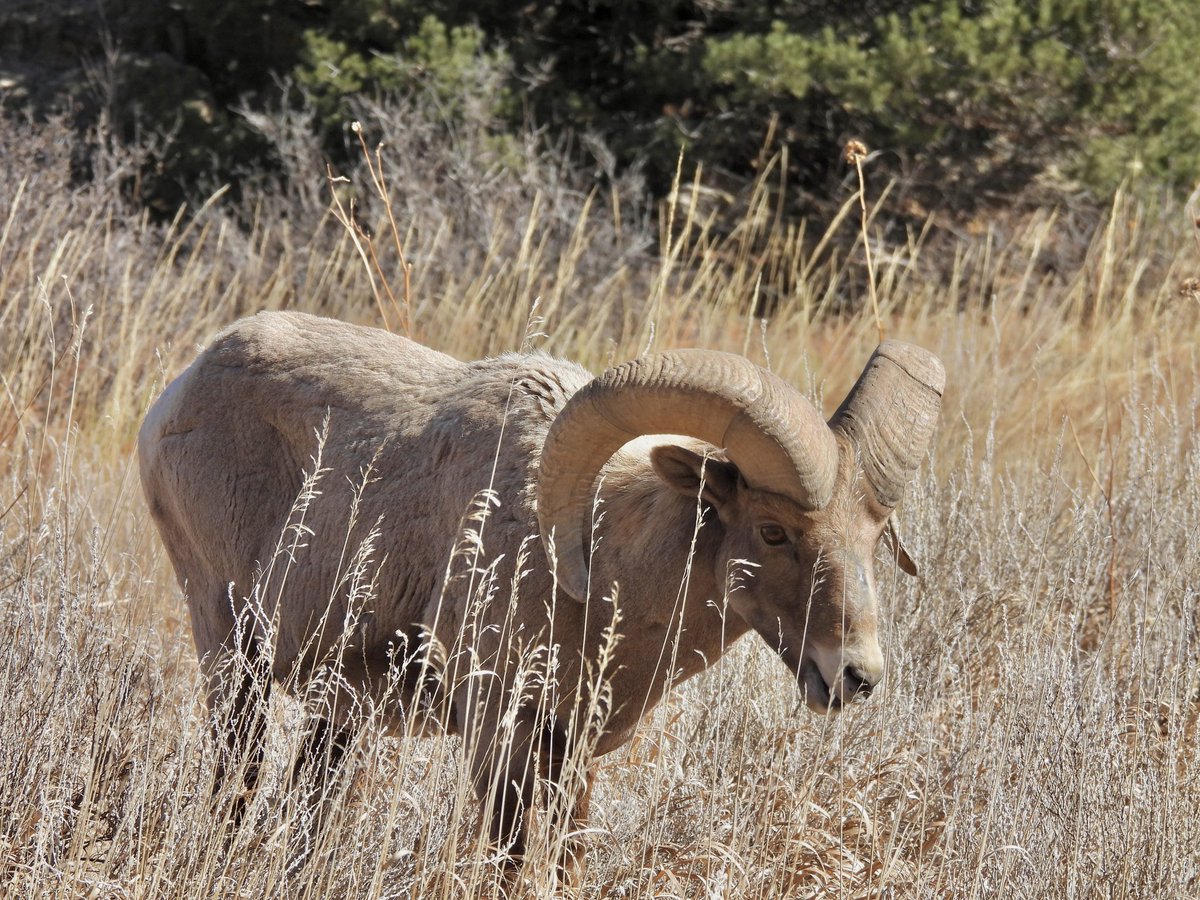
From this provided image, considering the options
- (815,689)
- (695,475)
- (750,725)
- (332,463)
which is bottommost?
(750,725)

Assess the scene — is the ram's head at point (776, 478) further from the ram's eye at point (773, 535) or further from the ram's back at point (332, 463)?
the ram's back at point (332, 463)

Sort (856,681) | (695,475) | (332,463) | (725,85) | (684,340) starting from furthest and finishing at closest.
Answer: (725,85) < (684,340) < (332,463) < (695,475) < (856,681)

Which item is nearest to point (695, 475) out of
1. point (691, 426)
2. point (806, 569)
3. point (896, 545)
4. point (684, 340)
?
point (691, 426)

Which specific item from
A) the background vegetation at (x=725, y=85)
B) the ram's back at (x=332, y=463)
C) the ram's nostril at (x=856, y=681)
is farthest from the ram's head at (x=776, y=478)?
the background vegetation at (x=725, y=85)

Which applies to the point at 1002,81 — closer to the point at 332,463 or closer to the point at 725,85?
the point at 725,85

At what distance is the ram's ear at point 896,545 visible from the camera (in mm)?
4141

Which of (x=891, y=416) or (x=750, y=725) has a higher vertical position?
(x=891, y=416)

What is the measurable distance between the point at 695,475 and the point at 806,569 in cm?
39

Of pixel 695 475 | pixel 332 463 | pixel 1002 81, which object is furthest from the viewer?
pixel 1002 81

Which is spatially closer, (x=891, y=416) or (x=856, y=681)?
(x=856, y=681)

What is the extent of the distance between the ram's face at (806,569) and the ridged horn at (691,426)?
76 millimetres

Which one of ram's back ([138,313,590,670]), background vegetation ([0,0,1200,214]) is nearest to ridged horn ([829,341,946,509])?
ram's back ([138,313,590,670])

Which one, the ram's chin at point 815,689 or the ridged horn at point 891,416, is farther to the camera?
the ridged horn at point 891,416

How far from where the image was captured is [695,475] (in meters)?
3.82
